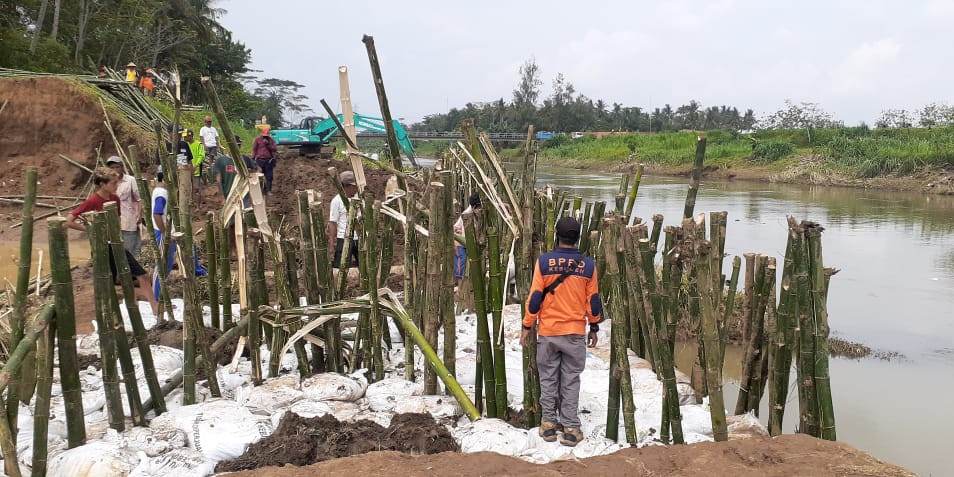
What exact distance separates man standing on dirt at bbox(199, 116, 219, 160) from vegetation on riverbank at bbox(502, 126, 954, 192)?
1898 cm

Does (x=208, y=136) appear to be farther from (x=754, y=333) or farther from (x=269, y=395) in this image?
(x=754, y=333)

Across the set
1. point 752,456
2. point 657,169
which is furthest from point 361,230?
point 657,169

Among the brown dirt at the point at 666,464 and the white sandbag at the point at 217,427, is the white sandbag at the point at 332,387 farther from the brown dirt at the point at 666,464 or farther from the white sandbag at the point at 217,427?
the brown dirt at the point at 666,464

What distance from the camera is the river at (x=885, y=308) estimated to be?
4535mm

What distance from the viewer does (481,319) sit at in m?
3.36

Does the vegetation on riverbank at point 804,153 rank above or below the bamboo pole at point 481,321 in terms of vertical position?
above

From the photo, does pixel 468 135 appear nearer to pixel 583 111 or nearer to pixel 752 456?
pixel 752 456

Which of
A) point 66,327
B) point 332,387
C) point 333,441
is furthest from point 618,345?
point 66,327

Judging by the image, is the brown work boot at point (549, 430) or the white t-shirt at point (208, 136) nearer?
the brown work boot at point (549, 430)

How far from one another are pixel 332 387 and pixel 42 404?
4.13 ft

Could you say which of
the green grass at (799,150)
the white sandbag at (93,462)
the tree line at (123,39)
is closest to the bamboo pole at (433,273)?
the white sandbag at (93,462)

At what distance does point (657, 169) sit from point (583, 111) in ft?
71.8

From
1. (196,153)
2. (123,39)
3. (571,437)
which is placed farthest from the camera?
(123,39)

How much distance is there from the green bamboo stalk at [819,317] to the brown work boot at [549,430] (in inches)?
46.4
